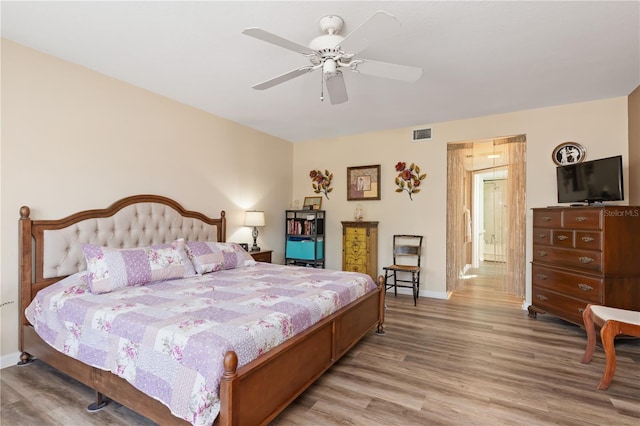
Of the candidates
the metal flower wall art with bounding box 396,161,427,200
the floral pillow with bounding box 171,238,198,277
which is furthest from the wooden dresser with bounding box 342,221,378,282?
the floral pillow with bounding box 171,238,198,277

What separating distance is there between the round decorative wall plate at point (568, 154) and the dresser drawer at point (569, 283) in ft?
4.59

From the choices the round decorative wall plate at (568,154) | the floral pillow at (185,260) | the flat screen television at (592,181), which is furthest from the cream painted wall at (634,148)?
the floral pillow at (185,260)

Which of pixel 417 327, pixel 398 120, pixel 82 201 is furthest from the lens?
pixel 398 120

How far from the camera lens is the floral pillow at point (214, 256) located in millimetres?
3271

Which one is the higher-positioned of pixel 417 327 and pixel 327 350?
pixel 327 350

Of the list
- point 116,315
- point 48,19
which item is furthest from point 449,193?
point 48,19

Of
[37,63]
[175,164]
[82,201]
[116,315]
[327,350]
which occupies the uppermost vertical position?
[37,63]

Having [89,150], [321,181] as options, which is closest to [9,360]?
[89,150]

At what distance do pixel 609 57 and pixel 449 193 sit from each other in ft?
7.72

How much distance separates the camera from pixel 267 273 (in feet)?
10.8

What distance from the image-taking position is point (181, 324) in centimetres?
172

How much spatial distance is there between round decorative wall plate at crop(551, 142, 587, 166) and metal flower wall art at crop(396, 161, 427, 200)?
65.2 inches

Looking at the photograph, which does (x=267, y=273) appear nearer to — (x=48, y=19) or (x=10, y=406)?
(x=10, y=406)

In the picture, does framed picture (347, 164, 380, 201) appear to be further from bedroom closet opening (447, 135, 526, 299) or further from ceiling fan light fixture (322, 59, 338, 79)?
ceiling fan light fixture (322, 59, 338, 79)
